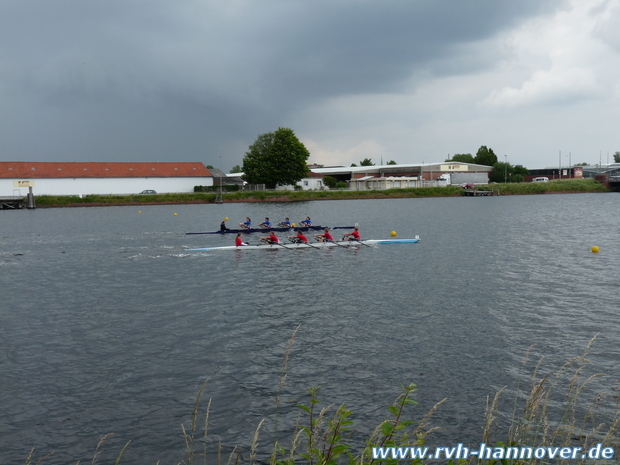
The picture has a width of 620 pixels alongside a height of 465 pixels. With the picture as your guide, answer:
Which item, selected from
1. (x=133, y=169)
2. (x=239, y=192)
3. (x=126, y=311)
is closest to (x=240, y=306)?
(x=126, y=311)

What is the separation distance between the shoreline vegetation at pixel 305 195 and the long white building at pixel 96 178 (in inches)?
299

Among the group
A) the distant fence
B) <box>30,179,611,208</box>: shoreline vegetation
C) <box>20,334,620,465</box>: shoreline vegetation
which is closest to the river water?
<box>20,334,620,465</box>: shoreline vegetation

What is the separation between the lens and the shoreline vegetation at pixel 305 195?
94.4 meters

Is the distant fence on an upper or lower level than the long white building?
lower

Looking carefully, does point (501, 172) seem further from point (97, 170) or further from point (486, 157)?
point (97, 170)

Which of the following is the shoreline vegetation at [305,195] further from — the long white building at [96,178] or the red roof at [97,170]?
the red roof at [97,170]

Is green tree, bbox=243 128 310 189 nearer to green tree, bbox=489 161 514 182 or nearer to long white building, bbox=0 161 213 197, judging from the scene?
long white building, bbox=0 161 213 197

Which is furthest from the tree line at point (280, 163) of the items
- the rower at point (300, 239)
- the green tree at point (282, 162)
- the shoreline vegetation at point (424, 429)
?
the shoreline vegetation at point (424, 429)

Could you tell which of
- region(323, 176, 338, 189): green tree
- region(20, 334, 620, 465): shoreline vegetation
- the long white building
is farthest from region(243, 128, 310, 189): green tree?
region(20, 334, 620, 465): shoreline vegetation

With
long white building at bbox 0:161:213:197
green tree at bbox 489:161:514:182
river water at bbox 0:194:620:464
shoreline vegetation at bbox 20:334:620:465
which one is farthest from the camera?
green tree at bbox 489:161:514:182

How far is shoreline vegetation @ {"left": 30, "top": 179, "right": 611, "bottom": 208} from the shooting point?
94.4m

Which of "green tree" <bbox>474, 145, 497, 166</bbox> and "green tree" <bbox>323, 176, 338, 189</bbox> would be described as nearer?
"green tree" <bbox>323, 176, 338, 189</bbox>

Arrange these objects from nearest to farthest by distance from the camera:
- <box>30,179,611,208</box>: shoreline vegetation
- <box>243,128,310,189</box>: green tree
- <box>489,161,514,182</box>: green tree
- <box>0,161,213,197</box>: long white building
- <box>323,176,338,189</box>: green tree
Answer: <box>30,179,611,208</box>: shoreline vegetation, <box>0,161,213,197</box>: long white building, <box>243,128,310,189</box>: green tree, <box>323,176,338,189</box>: green tree, <box>489,161,514,182</box>: green tree

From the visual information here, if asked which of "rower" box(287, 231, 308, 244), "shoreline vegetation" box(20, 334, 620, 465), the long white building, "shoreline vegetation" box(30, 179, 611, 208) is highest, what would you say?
the long white building
